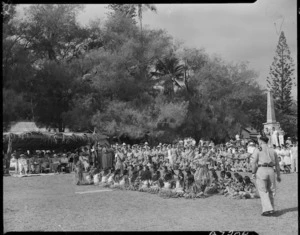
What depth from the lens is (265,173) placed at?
845 cm

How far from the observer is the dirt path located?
24.0ft

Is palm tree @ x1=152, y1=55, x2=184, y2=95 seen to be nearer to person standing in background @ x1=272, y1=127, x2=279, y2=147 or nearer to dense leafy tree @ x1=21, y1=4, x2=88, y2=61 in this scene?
dense leafy tree @ x1=21, y1=4, x2=88, y2=61

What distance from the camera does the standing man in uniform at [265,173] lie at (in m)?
8.32

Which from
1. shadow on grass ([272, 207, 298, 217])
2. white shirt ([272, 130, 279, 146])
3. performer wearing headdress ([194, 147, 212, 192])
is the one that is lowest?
shadow on grass ([272, 207, 298, 217])

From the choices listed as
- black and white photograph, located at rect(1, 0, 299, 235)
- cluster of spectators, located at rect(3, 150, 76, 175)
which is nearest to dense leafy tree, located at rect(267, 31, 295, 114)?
black and white photograph, located at rect(1, 0, 299, 235)

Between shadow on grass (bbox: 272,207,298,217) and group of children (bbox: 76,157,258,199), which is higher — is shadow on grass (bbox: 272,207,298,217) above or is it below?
below

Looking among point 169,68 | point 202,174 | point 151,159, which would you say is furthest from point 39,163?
point 169,68

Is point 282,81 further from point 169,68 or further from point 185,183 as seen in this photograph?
point 185,183

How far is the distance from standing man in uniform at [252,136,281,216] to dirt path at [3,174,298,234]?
35 cm

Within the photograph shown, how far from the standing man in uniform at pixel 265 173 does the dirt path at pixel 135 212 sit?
1.15ft

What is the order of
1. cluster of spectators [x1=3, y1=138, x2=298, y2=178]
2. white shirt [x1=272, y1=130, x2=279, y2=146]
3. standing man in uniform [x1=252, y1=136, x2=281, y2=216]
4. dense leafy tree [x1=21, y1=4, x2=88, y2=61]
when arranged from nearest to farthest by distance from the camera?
standing man in uniform [x1=252, y1=136, x2=281, y2=216] < cluster of spectators [x1=3, y1=138, x2=298, y2=178] < white shirt [x1=272, y1=130, x2=279, y2=146] < dense leafy tree [x1=21, y1=4, x2=88, y2=61]

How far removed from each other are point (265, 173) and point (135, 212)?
2889mm

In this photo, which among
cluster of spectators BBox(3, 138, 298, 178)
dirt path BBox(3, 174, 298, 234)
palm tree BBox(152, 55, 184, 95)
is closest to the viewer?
dirt path BBox(3, 174, 298, 234)

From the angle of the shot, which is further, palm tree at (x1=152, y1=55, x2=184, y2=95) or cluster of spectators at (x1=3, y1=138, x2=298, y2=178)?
palm tree at (x1=152, y1=55, x2=184, y2=95)
